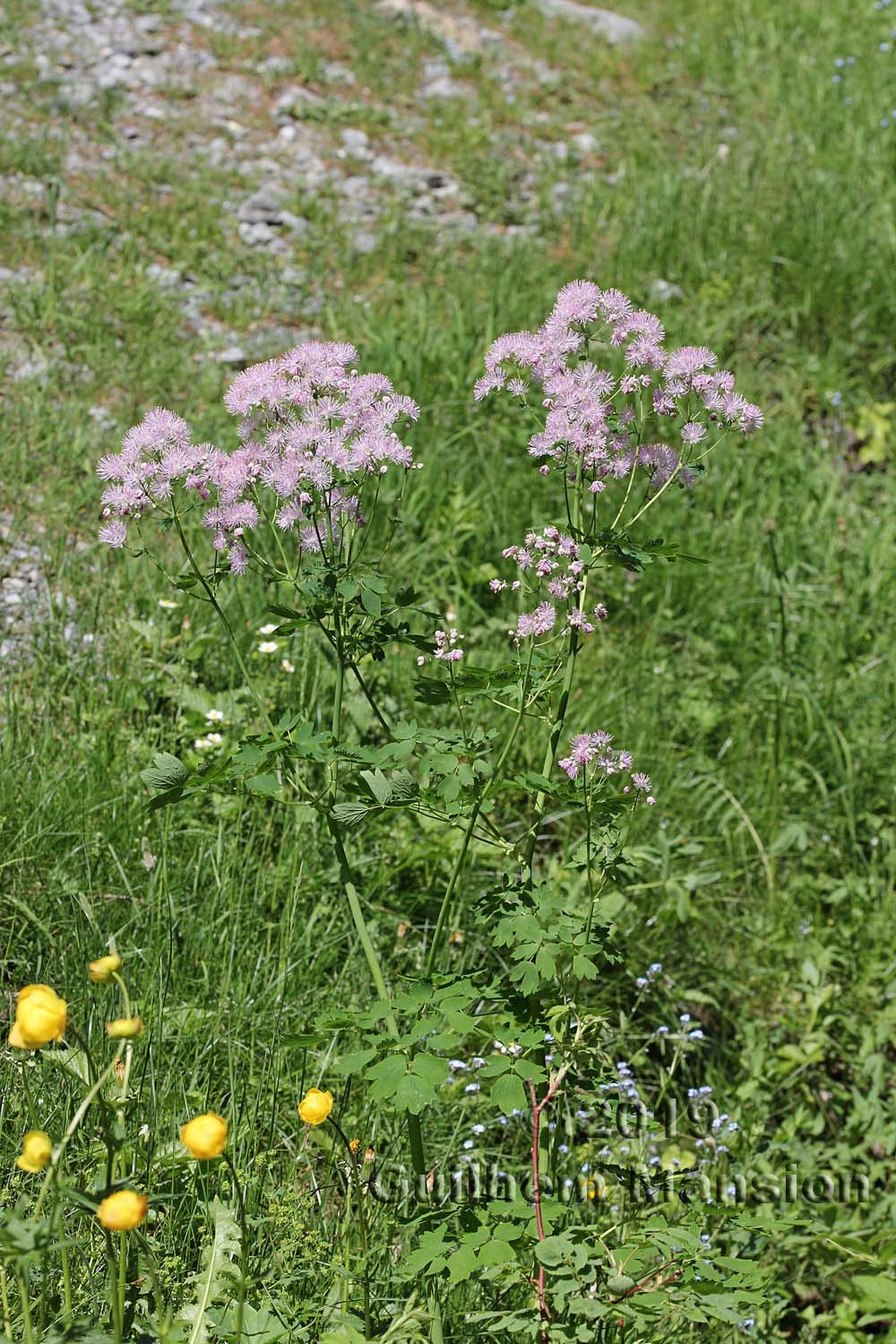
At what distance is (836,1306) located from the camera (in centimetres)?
233

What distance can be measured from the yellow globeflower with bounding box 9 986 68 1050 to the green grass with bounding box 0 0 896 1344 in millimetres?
641

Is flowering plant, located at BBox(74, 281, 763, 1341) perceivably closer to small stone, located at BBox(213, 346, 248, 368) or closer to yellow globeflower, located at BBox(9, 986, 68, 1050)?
yellow globeflower, located at BBox(9, 986, 68, 1050)

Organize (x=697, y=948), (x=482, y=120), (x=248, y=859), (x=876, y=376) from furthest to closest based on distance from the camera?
(x=482, y=120) → (x=876, y=376) → (x=697, y=948) → (x=248, y=859)

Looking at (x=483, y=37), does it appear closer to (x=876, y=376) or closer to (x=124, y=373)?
(x=876, y=376)

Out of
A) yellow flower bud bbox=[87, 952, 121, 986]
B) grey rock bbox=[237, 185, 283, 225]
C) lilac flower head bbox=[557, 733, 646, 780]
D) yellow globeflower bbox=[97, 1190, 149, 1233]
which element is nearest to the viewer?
yellow globeflower bbox=[97, 1190, 149, 1233]

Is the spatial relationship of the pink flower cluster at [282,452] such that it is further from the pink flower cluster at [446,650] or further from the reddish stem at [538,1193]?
the reddish stem at [538,1193]

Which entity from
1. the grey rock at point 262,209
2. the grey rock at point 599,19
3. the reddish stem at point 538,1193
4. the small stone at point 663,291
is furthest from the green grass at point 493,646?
the grey rock at point 599,19

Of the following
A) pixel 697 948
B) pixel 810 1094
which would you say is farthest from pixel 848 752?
pixel 810 1094

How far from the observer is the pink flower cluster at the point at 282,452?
167 cm

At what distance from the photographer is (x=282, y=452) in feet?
5.56

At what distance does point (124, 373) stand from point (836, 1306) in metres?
3.40

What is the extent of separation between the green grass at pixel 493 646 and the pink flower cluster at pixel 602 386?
7.8 inches

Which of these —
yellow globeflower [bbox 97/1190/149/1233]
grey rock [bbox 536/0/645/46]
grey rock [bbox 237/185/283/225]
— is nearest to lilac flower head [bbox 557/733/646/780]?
yellow globeflower [bbox 97/1190/149/1233]

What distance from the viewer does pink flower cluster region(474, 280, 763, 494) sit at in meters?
1.71
